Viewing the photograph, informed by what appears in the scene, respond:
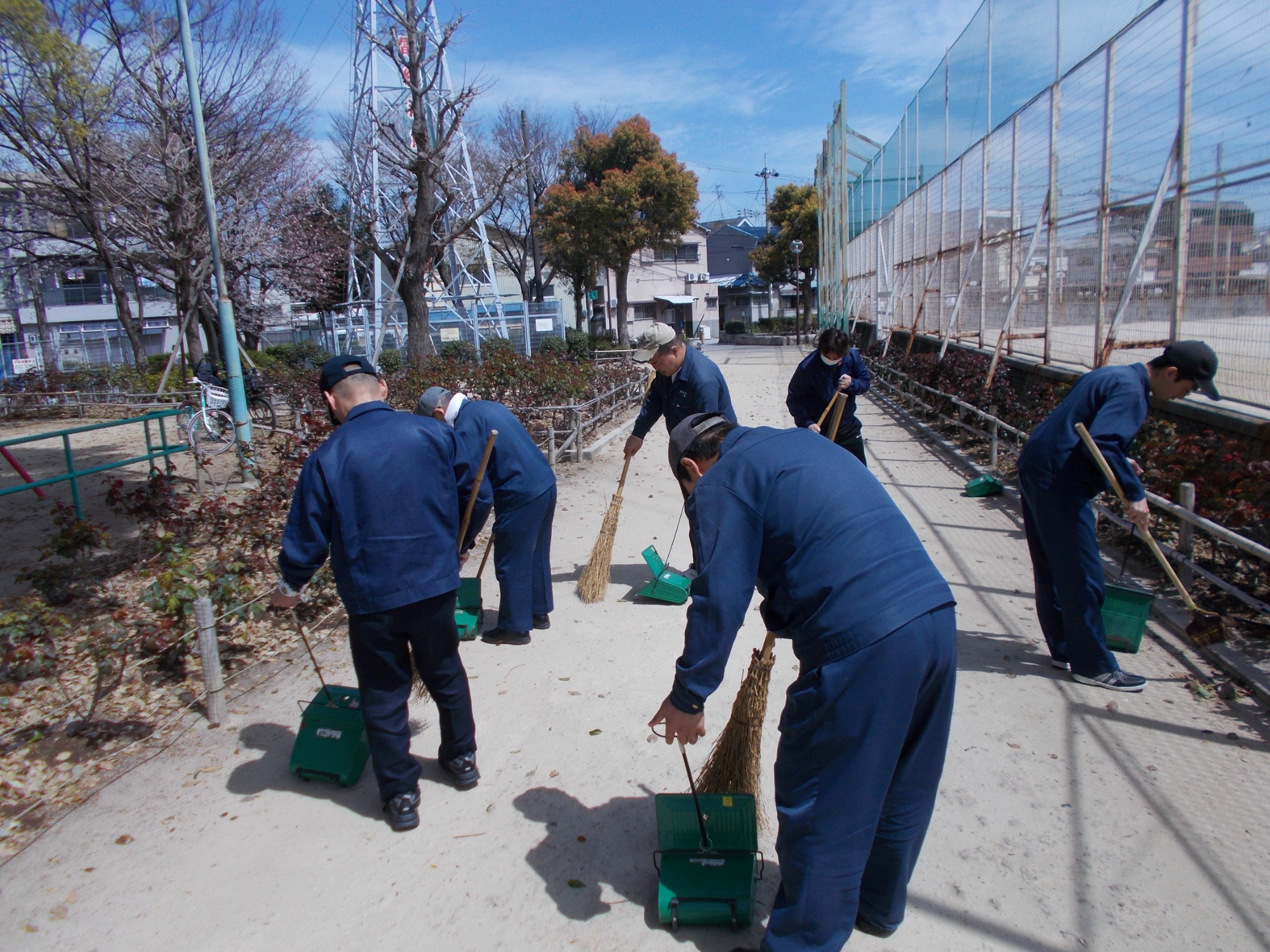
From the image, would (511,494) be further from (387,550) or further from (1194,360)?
(1194,360)

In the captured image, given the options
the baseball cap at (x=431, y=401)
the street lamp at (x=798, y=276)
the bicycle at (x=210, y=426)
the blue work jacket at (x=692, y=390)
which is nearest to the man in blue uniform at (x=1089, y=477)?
the blue work jacket at (x=692, y=390)

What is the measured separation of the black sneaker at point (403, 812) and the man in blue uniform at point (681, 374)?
2741 mm

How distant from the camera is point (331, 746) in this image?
3396 millimetres

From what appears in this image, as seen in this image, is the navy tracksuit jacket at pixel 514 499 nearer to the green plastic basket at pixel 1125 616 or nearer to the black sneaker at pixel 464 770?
the black sneaker at pixel 464 770

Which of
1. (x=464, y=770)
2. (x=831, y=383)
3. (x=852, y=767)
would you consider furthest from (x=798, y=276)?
(x=852, y=767)

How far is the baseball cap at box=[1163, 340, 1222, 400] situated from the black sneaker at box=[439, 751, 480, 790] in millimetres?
3494

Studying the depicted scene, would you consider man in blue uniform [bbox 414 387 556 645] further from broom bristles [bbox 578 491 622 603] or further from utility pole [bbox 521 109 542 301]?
utility pole [bbox 521 109 542 301]

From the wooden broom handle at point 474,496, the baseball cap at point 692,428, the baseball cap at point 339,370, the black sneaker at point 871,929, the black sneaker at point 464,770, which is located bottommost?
the black sneaker at point 871,929

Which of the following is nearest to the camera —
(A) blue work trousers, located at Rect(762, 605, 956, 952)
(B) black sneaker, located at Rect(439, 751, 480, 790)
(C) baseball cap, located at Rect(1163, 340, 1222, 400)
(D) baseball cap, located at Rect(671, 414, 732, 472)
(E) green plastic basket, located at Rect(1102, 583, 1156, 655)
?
(A) blue work trousers, located at Rect(762, 605, 956, 952)

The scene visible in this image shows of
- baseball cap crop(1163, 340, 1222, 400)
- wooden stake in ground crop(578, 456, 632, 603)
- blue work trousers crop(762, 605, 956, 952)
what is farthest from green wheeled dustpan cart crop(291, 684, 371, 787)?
baseball cap crop(1163, 340, 1222, 400)

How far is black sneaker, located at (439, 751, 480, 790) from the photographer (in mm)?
3314

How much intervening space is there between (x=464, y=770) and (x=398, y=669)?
57cm

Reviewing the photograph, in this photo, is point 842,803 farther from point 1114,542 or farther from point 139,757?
point 1114,542

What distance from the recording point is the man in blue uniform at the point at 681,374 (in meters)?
5.07
